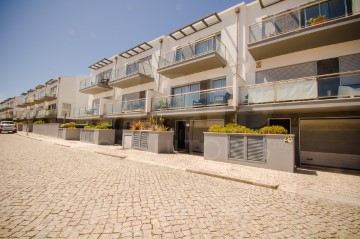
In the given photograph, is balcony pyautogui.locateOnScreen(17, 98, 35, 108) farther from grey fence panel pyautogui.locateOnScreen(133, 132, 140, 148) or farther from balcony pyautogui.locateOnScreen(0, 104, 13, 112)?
grey fence panel pyautogui.locateOnScreen(133, 132, 140, 148)

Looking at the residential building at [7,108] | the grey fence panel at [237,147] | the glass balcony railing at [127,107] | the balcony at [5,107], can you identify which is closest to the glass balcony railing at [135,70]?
the glass balcony railing at [127,107]

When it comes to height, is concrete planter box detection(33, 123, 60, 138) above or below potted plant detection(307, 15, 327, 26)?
below

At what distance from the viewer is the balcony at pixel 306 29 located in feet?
29.4

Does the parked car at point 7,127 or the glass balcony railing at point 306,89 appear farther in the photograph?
the parked car at point 7,127

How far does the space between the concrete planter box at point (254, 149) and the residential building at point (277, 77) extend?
1.97 meters

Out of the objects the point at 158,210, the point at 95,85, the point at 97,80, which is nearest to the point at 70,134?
the point at 95,85

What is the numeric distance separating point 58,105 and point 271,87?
39428mm

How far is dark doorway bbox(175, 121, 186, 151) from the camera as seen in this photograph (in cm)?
1652

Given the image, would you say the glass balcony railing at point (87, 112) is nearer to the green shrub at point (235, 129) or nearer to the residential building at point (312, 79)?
the green shrub at point (235, 129)

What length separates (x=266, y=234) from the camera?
318 centimetres

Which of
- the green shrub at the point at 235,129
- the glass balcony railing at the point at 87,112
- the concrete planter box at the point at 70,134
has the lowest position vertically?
the concrete planter box at the point at 70,134

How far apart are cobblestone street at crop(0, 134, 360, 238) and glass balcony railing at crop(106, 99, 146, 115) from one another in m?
10.9

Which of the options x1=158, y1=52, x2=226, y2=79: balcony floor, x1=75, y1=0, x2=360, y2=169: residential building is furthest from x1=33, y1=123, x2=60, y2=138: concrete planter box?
x1=158, y1=52, x2=226, y2=79: balcony floor

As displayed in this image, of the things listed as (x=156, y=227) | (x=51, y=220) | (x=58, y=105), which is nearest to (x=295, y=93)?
(x=156, y=227)
